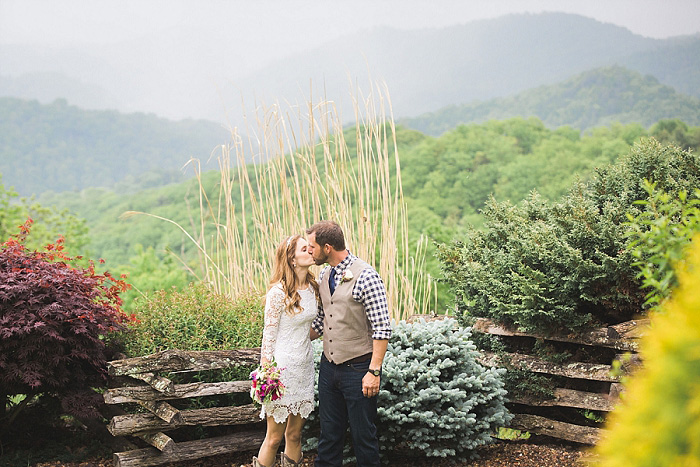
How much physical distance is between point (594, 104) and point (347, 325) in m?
27.1

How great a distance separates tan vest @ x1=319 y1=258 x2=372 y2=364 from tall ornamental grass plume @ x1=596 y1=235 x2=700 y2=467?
2366mm

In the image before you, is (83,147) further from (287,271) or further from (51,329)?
(287,271)

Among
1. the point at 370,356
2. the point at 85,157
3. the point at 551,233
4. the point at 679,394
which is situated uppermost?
the point at 85,157

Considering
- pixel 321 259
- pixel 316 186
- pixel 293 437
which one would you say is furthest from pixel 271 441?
pixel 316 186

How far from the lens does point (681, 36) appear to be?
27484 millimetres

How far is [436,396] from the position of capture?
11.9ft

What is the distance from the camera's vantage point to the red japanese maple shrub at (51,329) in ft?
12.3

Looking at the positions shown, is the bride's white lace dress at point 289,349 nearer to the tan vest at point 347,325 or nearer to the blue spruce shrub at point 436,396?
the tan vest at point 347,325

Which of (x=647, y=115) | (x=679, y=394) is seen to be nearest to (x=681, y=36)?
(x=647, y=115)

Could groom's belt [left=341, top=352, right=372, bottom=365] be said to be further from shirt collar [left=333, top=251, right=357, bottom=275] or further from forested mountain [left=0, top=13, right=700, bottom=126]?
forested mountain [left=0, top=13, right=700, bottom=126]

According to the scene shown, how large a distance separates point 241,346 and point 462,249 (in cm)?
203

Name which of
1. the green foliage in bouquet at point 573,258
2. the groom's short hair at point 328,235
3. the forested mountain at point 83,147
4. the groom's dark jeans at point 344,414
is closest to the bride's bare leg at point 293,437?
the groom's dark jeans at point 344,414

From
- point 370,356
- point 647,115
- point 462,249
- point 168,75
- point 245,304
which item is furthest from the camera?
point 168,75

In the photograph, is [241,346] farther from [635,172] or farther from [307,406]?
[635,172]
